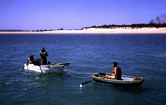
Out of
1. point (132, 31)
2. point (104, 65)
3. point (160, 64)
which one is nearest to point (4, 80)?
point (104, 65)

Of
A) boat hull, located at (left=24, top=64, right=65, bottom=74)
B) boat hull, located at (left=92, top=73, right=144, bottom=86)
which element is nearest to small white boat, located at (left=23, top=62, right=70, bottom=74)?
boat hull, located at (left=24, top=64, right=65, bottom=74)

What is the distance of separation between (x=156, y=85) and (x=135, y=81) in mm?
2021

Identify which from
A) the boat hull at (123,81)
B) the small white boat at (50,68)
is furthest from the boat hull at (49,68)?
the boat hull at (123,81)

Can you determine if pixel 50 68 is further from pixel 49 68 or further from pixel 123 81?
pixel 123 81

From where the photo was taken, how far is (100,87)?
48.9ft

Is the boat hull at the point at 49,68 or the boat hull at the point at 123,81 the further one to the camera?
the boat hull at the point at 49,68

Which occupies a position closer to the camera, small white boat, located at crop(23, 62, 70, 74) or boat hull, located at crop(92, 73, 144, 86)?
boat hull, located at crop(92, 73, 144, 86)

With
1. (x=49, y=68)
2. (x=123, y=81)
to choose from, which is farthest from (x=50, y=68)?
(x=123, y=81)

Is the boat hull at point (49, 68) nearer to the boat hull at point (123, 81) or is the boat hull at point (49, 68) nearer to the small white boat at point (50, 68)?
the small white boat at point (50, 68)

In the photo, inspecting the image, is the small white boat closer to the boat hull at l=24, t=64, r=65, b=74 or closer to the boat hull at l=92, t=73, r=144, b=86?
the boat hull at l=24, t=64, r=65, b=74

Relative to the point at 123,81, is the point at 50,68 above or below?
above

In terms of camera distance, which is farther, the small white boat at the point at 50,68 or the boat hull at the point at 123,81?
the small white boat at the point at 50,68

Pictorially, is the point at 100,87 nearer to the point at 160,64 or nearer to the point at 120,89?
the point at 120,89

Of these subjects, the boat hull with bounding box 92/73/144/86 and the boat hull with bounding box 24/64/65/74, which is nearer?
the boat hull with bounding box 92/73/144/86
